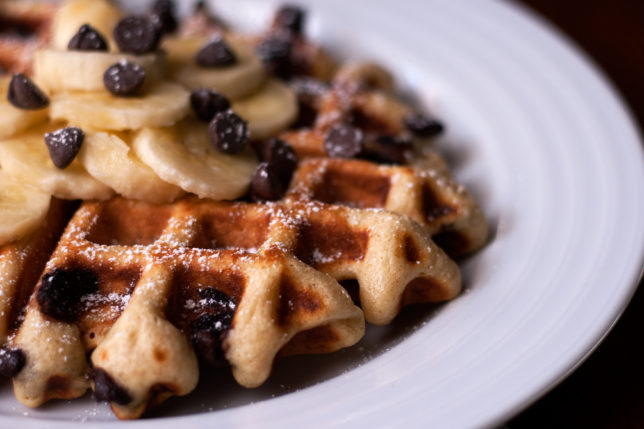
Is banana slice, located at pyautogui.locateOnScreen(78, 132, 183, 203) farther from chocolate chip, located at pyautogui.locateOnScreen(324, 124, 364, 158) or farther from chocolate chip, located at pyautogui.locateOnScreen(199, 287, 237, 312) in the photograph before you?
chocolate chip, located at pyautogui.locateOnScreen(324, 124, 364, 158)

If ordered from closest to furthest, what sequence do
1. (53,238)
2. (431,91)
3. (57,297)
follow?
(57,297), (53,238), (431,91)

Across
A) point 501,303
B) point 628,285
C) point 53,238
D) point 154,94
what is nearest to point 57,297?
point 53,238

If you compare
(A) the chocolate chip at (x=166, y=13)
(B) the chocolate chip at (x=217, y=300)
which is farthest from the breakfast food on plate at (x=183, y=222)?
(A) the chocolate chip at (x=166, y=13)

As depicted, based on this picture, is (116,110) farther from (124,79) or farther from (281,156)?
(281,156)

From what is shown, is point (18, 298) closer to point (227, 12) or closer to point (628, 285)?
point (628, 285)

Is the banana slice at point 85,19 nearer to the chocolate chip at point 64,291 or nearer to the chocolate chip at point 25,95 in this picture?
the chocolate chip at point 25,95

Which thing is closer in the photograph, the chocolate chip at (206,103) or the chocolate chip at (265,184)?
the chocolate chip at (265,184)

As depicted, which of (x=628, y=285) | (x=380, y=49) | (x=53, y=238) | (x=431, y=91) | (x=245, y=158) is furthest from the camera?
(x=380, y=49)
